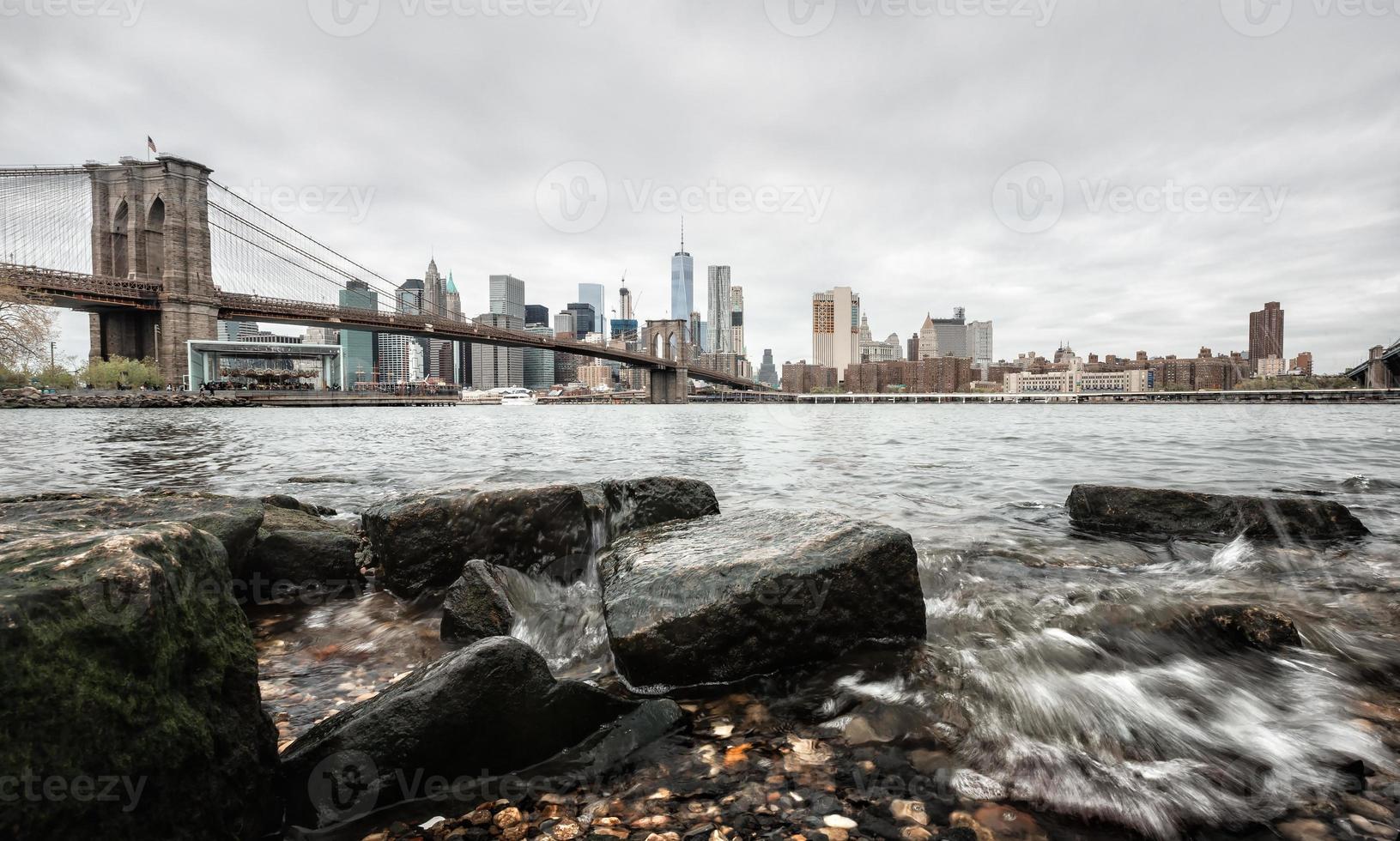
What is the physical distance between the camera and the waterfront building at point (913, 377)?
157m

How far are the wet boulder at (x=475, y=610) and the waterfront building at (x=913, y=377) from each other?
15893cm

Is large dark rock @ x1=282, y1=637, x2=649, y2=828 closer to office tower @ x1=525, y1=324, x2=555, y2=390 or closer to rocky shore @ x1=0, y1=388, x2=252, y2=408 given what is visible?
rocky shore @ x1=0, y1=388, x2=252, y2=408

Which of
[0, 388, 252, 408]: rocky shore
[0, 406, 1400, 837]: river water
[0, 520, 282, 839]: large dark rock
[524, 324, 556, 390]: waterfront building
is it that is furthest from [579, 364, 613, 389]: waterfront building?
[0, 520, 282, 839]: large dark rock

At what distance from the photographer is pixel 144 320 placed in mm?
60062

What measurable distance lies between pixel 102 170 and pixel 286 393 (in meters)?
27.4

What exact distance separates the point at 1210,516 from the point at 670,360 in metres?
91.1

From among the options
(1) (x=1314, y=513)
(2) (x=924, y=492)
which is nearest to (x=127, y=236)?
(2) (x=924, y=492)

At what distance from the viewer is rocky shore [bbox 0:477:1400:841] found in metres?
1.84

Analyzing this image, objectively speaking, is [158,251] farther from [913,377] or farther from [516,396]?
[913,377]

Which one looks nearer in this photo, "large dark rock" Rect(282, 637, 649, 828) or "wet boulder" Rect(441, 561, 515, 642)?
"large dark rock" Rect(282, 637, 649, 828)

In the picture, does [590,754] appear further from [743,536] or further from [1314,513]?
[1314,513]

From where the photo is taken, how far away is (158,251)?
60.7 m

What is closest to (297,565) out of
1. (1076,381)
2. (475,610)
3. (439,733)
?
(475,610)

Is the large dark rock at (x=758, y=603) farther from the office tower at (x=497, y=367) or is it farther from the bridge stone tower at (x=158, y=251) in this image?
the office tower at (x=497, y=367)
